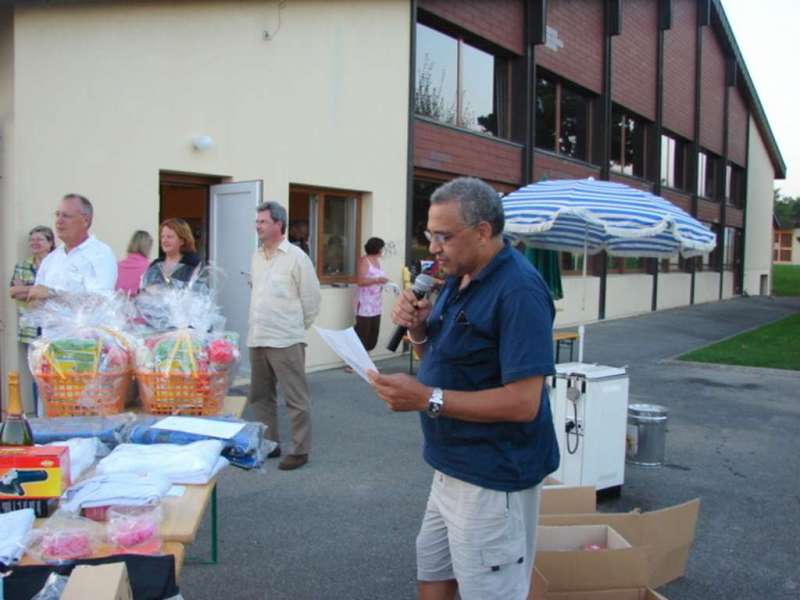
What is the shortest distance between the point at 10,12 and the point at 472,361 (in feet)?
20.9

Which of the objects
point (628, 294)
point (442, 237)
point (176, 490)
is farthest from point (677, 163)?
point (176, 490)

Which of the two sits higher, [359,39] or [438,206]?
[359,39]

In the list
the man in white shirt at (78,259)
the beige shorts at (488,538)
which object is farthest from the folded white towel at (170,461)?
the man in white shirt at (78,259)

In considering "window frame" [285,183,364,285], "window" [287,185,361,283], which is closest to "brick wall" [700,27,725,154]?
"window" [287,185,361,283]

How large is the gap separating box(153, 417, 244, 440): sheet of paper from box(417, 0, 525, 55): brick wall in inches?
385

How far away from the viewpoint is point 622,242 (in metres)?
7.99

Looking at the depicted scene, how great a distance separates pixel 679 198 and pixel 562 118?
7926 mm

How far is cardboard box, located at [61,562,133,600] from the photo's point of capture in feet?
5.76

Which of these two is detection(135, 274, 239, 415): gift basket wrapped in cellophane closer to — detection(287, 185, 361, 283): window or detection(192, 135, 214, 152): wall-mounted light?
detection(192, 135, 214, 152): wall-mounted light

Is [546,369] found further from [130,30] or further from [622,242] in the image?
[130,30]

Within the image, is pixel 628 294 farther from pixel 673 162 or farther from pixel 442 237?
pixel 442 237

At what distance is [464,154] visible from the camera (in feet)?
42.5

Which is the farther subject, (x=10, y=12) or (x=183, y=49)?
(x=183, y=49)

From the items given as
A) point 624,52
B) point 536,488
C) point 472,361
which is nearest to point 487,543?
point 536,488
